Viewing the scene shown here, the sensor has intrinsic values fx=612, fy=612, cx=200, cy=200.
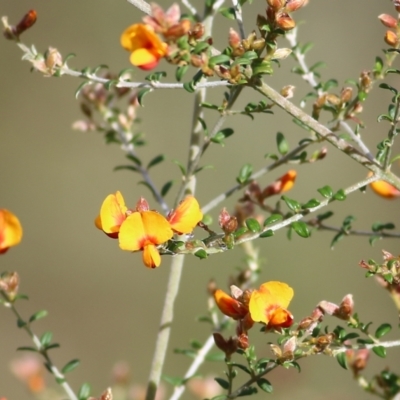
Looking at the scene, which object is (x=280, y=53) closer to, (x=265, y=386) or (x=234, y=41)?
(x=234, y=41)

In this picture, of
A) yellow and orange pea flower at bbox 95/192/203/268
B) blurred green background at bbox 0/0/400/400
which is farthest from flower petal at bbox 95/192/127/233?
blurred green background at bbox 0/0/400/400

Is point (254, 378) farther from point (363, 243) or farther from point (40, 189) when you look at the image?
point (40, 189)

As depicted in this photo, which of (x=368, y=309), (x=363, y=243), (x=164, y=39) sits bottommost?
(x=368, y=309)

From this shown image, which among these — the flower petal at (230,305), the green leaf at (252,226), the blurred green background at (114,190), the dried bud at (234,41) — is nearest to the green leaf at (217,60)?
the dried bud at (234,41)

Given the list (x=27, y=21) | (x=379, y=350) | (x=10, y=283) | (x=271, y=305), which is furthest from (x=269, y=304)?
(x=27, y=21)

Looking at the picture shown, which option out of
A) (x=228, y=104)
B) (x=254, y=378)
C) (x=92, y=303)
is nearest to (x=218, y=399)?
(x=254, y=378)

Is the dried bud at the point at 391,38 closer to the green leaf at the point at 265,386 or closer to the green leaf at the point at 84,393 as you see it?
the green leaf at the point at 265,386
